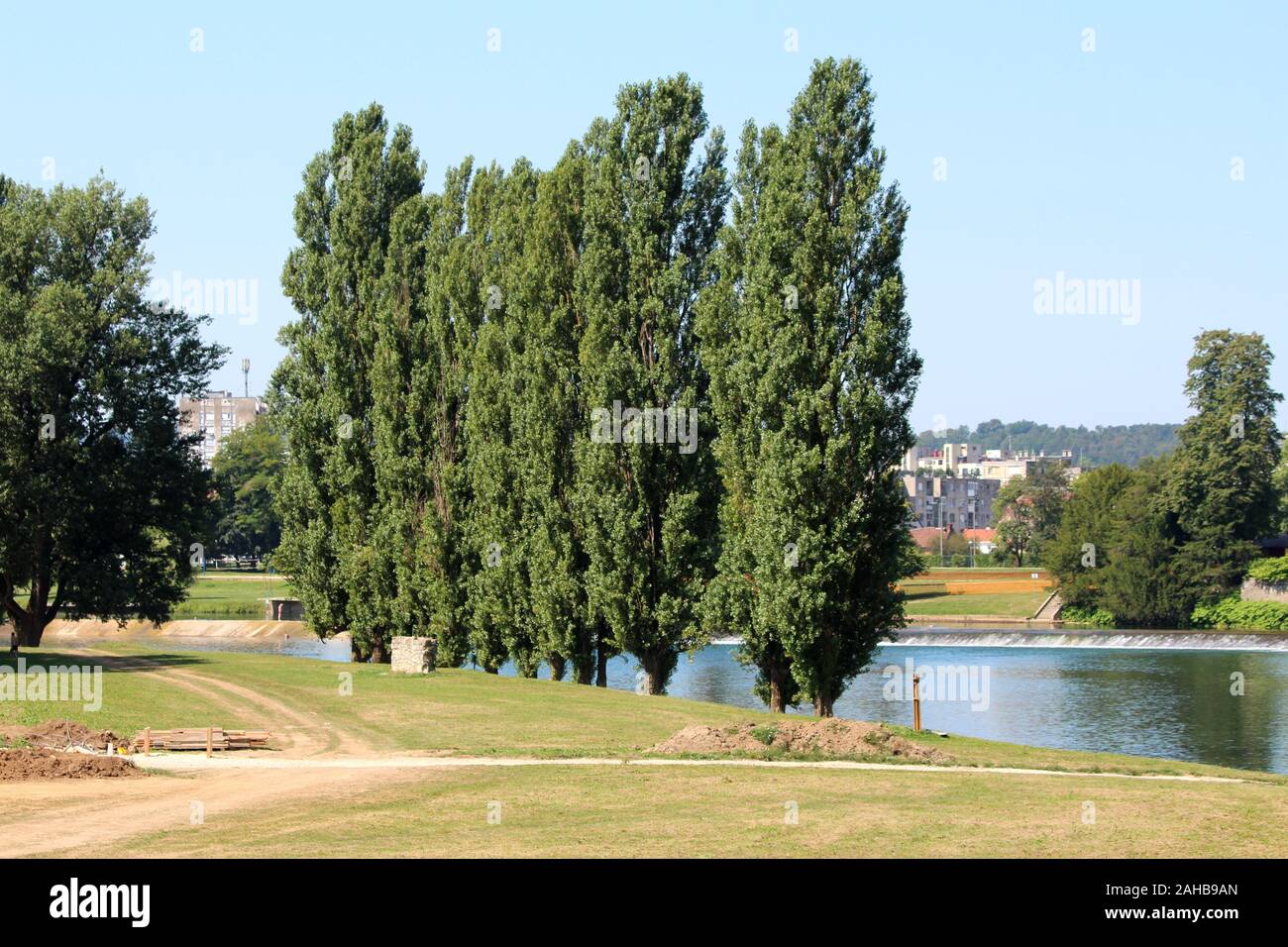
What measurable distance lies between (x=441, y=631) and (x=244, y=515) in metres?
109

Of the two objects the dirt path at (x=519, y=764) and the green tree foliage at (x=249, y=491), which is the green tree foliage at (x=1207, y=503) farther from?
the green tree foliage at (x=249, y=491)

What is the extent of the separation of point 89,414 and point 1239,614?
7920cm

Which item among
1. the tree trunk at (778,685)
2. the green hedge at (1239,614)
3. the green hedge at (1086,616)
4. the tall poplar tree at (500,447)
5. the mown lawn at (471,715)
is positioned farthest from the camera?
the green hedge at (1086,616)

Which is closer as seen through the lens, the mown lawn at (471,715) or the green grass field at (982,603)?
the mown lawn at (471,715)

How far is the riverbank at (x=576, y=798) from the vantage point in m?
19.8

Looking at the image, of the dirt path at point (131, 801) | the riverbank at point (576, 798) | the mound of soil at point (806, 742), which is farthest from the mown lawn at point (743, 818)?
the mound of soil at point (806, 742)

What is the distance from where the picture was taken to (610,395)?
4328cm

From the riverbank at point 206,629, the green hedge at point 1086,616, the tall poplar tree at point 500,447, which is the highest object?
the tall poplar tree at point 500,447

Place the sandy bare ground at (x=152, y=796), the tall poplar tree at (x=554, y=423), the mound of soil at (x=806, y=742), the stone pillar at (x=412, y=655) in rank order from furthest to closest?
the tall poplar tree at (x=554, y=423) → the stone pillar at (x=412, y=655) → the mound of soil at (x=806, y=742) → the sandy bare ground at (x=152, y=796)

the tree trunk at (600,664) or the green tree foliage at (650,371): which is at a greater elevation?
the green tree foliage at (650,371)

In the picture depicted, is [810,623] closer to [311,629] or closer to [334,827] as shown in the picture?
[334,827]

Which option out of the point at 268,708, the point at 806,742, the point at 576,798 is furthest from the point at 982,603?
the point at 576,798

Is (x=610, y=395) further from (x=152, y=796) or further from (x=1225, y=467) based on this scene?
(x=1225, y=467)

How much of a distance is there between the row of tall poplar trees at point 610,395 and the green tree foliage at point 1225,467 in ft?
220
